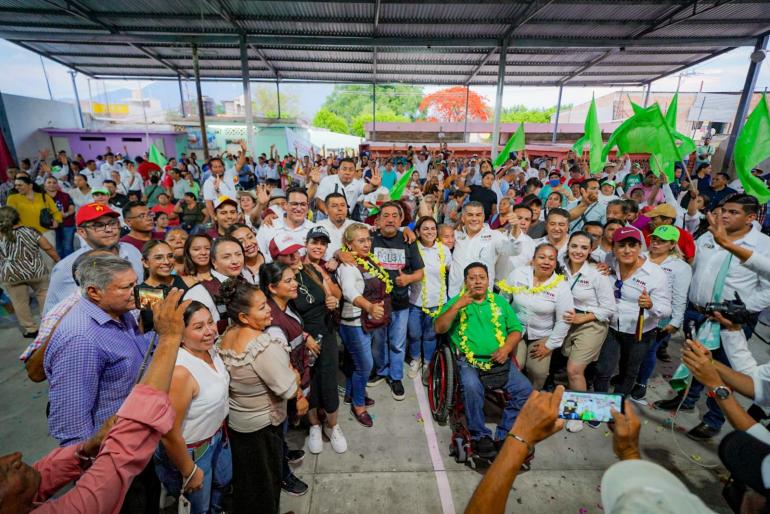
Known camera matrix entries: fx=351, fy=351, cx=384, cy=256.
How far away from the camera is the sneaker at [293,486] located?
9.03 feet

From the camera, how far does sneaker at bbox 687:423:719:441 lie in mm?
3348

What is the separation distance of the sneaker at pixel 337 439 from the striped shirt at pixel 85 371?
1.81 m

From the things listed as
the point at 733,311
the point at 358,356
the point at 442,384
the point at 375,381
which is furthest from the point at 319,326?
the point at 733,311

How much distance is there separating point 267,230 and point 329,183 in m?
1.86

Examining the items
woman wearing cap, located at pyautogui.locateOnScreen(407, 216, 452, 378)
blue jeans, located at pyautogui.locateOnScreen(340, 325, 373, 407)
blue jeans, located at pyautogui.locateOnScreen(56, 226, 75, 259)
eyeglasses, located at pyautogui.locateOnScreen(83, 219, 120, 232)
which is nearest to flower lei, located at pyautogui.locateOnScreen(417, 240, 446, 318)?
woman wearing cap, located at pyautogui.locateOnScreen(407, 216, 452, 378)

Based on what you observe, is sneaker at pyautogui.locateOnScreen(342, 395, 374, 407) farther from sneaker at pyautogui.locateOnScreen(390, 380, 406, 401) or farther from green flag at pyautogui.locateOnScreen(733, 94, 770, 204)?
green flag at pyautogui.locateOnScreen(733, 94, 770, 204)

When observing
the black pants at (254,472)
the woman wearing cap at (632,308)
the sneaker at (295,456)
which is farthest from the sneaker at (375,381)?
Result: the woman wearing cap at (632,308)

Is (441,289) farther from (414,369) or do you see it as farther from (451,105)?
(451,105)

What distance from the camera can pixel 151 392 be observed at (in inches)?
48.3

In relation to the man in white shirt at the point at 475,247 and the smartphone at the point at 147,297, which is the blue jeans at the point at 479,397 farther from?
the smartphone at the point at 147,297

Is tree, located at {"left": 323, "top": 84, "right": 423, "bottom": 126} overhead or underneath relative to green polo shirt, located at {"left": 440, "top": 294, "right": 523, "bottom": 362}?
overhead

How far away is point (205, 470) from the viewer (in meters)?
2.11

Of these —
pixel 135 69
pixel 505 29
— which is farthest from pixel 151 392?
pixel 135 69

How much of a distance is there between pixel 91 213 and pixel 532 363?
14.1ft
